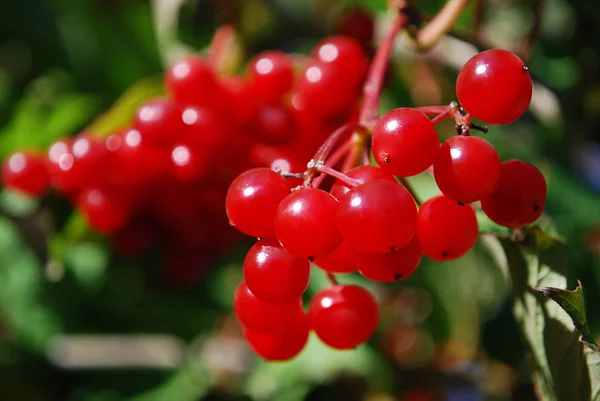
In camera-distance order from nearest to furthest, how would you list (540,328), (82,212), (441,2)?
(540,328) < (82,212) < (441,2)

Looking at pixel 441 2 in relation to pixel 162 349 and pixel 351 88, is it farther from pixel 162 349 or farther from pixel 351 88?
pixel 162 349

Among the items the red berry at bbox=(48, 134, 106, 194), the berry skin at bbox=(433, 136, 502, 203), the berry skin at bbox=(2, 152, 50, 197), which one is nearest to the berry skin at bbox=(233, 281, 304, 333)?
the berry skin at bbox=(433, 136, 502, 203)

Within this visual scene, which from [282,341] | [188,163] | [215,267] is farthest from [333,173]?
[215,267]

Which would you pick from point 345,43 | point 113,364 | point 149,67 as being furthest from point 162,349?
point 345,43

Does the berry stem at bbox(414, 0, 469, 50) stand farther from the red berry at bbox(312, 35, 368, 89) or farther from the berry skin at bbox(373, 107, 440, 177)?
the berry skin at bbox(373, 107, 440, 177)

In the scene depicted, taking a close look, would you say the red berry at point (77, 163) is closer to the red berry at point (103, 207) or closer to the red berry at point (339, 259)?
the red berry at point (103, 207)
